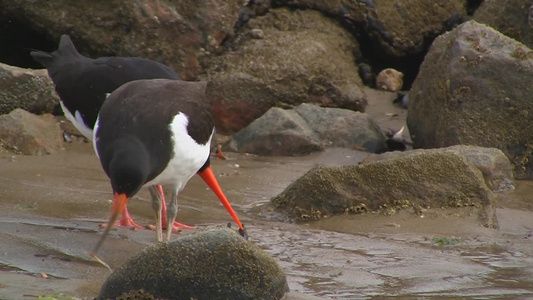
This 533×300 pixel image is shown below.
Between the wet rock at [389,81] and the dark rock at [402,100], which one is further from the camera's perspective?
the wet rock at [389,81]

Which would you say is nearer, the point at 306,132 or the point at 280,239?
the point at 280,239

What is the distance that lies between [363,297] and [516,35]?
440 centimetres

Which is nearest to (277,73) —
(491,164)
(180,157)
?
(491,164)

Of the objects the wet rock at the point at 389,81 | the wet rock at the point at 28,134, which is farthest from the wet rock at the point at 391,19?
the wet rock at the point at 28,134

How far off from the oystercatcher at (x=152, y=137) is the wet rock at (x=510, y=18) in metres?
3.69

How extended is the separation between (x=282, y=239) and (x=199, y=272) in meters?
1.35

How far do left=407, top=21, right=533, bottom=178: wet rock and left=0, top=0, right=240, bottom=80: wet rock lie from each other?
2073 mm

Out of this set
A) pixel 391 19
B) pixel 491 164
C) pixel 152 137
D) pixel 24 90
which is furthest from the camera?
pixel 391 19

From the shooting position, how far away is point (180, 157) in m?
4.63

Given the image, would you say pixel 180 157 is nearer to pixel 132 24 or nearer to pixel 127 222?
pixel 127 222

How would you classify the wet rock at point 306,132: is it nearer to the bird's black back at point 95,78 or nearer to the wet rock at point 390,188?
the wet rock at point 390,188

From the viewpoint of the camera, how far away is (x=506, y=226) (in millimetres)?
5621

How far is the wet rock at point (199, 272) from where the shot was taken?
371cm

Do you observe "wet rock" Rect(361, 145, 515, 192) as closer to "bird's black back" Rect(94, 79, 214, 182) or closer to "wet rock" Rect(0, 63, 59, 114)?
"bird's black back" Rect(94, 79, 214, 182)
